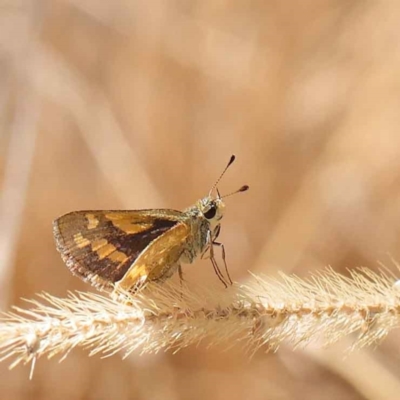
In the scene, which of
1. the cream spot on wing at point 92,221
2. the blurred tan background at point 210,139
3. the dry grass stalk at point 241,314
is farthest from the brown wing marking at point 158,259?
the blurred tan background at point 210,139

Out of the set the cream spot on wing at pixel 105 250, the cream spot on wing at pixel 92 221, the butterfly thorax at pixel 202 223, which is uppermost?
the butterfly thorax at pixel 202 223

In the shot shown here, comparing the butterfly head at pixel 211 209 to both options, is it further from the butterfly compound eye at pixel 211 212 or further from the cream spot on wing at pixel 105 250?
the cream spot on wing at pixel 105 250

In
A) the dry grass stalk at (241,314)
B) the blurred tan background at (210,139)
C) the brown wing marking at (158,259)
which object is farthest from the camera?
the blurred tan background at (210,139)

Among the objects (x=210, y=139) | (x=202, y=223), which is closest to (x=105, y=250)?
(x=202, y=223)

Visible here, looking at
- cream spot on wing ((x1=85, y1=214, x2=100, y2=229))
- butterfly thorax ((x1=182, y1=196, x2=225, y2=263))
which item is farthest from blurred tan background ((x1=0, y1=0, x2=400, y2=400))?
cream spot on wing ((x1=85, y1=214, x2=100, y2=229))

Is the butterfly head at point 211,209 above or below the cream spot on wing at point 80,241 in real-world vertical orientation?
above

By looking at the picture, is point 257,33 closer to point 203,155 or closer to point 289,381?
point 203,155

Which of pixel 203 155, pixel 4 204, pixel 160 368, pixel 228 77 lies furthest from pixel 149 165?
pixel 160 368

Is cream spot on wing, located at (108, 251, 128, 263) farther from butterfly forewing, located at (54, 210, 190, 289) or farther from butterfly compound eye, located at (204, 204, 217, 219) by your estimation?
butterfly compound eye, located at (204, 204, 217, 219)
